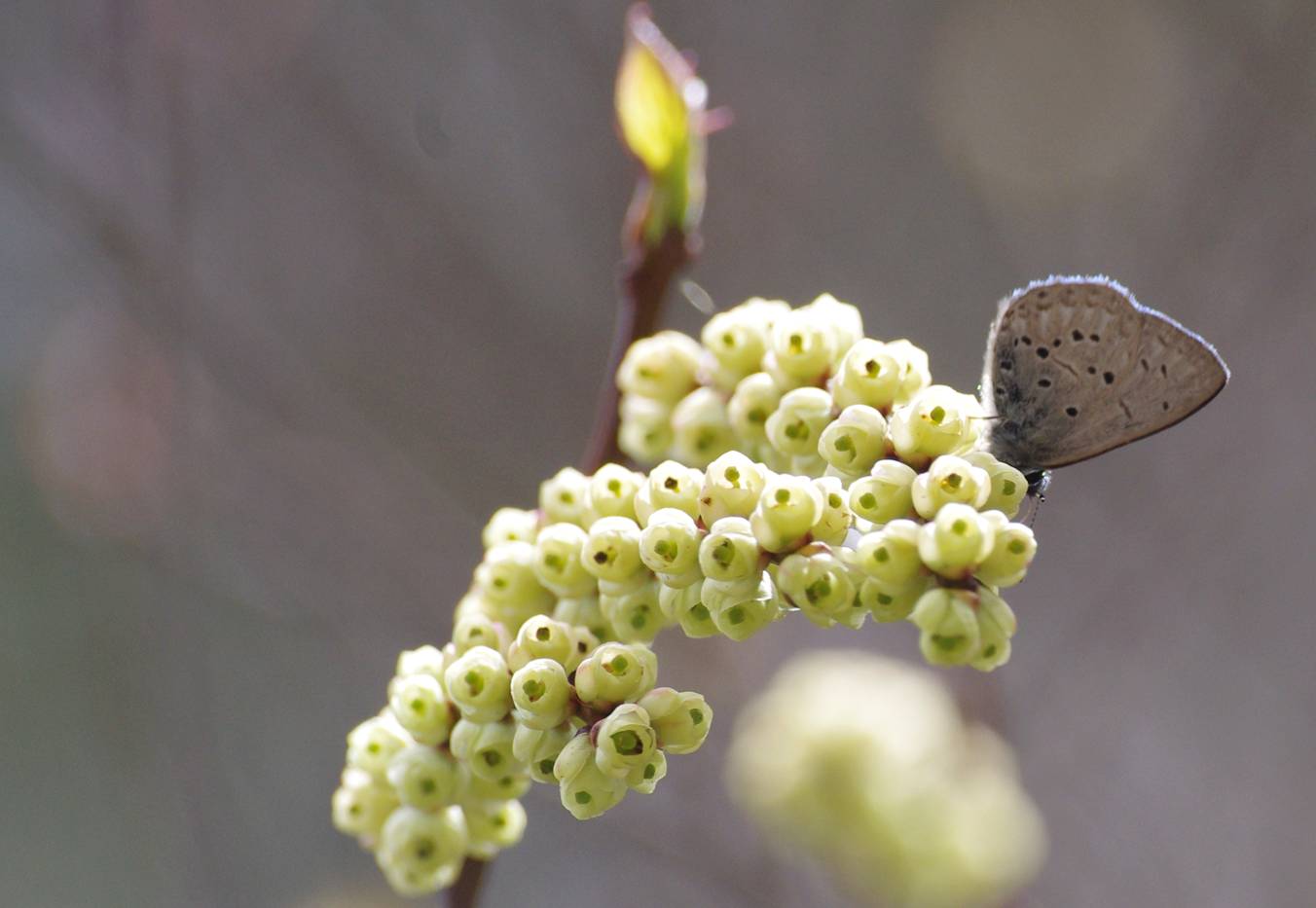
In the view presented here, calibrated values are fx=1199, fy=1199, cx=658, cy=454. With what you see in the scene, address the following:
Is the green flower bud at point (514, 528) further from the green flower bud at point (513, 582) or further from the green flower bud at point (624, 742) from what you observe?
the green flower bud at point (624, 742)

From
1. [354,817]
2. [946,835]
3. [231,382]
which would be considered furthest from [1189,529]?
[354,817]

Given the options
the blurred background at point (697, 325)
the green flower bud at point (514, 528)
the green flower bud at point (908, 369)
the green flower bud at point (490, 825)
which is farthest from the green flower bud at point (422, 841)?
the blurred background at point (697, 325)

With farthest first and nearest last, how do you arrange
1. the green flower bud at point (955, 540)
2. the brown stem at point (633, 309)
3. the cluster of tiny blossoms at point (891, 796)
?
1. the cluster of tiny blossoms at point (891, 796)
2. the brown stem at point (633, 309)
3. the green flower bud at point (955, 540)

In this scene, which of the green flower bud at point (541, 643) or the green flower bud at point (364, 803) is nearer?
the green flower bud at point (541, 643)

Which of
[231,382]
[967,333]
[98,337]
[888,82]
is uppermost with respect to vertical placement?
[888,82]

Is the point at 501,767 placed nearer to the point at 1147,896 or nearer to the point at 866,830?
the point at 866,830

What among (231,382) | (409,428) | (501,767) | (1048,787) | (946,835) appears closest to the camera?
(501,767)

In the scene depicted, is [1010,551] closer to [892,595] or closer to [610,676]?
[892,595]

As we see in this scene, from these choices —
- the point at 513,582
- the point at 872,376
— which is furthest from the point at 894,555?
the point at 513,582
